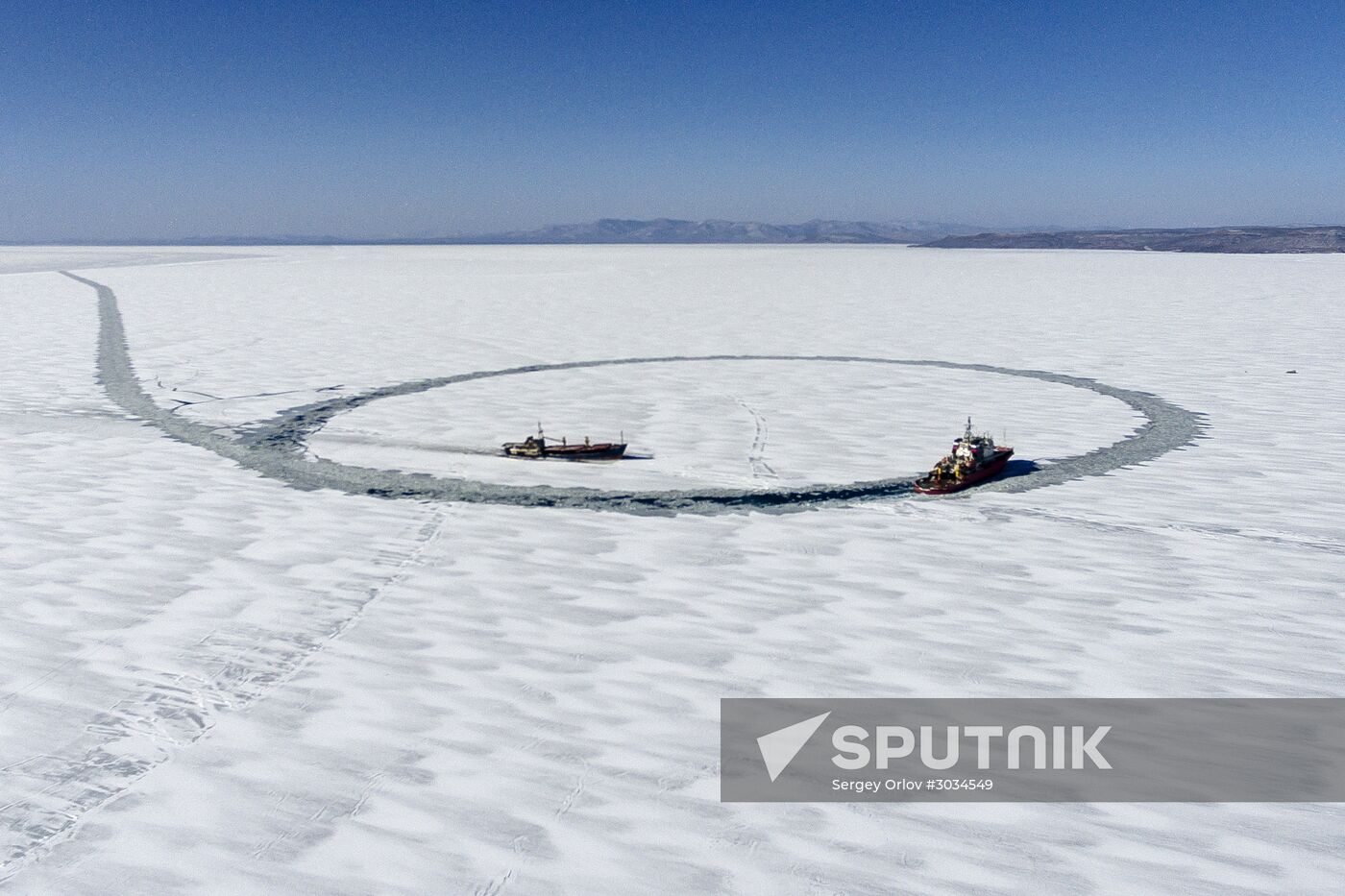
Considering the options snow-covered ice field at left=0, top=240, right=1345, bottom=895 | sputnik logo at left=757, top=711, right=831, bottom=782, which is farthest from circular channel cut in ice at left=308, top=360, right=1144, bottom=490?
sputnik logo at left=757, top=711, right=831, bottom=782

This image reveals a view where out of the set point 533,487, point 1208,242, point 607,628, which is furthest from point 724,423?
point 1208,242

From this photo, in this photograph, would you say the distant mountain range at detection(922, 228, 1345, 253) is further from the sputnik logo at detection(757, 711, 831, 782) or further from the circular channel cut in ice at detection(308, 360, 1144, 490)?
the sputnik logo at detection(757, 711, 831, 782)

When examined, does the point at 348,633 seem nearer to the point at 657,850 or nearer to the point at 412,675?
the point at 412,675

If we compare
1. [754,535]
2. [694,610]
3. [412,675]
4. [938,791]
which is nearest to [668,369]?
[754,535]

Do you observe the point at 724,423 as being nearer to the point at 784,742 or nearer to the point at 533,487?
the point at 533,487

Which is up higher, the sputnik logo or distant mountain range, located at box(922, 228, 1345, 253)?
distant mountain range, located at box(922, 228, 1345, 253)
